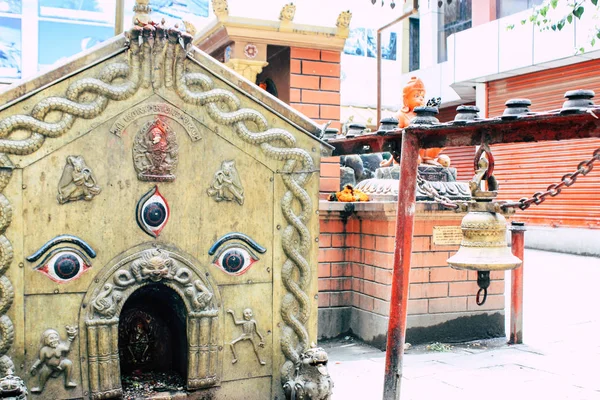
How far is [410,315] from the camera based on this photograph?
24.1ft

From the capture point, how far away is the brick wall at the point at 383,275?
24.1 feet

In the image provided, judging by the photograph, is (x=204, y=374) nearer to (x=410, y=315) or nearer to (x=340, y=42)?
(x=410, y=315)

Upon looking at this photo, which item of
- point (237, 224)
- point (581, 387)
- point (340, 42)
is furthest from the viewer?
point (340, 42)

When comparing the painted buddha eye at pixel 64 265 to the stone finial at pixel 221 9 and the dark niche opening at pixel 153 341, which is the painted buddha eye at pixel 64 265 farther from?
the stone finial at pixel 221 9

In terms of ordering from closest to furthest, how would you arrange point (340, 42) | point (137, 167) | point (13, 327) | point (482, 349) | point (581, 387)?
A: point (13, 327)
point (137, 167)
point (581, 387)
point (482, 349)
point (340, 42)

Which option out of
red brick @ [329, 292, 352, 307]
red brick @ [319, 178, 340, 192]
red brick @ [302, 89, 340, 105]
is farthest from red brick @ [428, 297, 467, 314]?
red brick @ [302, 89, 340, 105]

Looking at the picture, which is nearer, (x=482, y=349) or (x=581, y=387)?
(x=581, y=387)

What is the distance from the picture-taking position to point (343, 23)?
777 centimetres

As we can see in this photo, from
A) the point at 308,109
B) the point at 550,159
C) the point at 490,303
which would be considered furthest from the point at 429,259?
the point at 550,159

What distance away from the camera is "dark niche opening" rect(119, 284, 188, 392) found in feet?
16.1

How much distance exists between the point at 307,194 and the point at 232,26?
3393 mm

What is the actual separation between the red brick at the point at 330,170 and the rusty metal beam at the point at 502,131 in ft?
8.76

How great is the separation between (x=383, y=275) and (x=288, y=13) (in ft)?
10.1

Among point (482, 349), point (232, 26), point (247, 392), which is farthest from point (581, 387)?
point (232, 26)
